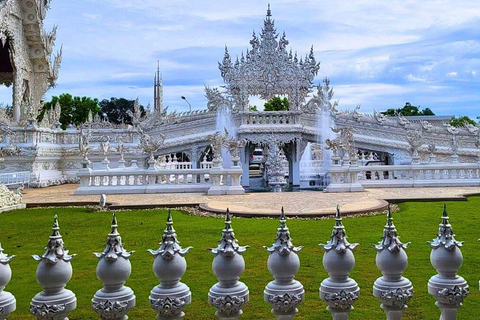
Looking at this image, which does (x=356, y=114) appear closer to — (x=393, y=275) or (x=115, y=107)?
(x=393, y=275)

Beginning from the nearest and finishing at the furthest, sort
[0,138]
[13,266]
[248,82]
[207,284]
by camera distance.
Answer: [207,284] → [13,266] → [0,138] → [248,82]

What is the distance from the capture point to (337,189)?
15484mm

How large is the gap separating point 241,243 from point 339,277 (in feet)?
13.7

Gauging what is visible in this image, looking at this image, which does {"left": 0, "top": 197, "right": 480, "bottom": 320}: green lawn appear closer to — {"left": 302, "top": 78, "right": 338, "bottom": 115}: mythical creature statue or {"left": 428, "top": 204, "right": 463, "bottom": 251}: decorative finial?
{"left": 428, "top": 204, "right": 463, "bottom": 251}: decorative finial

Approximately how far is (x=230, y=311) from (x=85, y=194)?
1383cm

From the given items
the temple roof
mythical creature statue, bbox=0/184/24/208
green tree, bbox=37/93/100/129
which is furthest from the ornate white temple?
green tree, bbox=37/93/100/129

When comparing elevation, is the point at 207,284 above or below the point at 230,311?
below

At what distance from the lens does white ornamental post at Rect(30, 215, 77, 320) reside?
2.60 meters

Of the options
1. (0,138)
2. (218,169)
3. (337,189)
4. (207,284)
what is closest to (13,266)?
(207,284)

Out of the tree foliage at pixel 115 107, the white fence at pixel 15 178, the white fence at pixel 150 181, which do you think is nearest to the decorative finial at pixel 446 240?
the white fence at pixel 150 181

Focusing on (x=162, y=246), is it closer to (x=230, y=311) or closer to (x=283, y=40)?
(x=230, y=311)

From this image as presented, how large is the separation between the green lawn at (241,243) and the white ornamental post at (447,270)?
3.54ft

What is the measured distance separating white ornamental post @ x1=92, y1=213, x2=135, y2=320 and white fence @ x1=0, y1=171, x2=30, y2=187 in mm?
17871

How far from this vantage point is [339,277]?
112 inches
